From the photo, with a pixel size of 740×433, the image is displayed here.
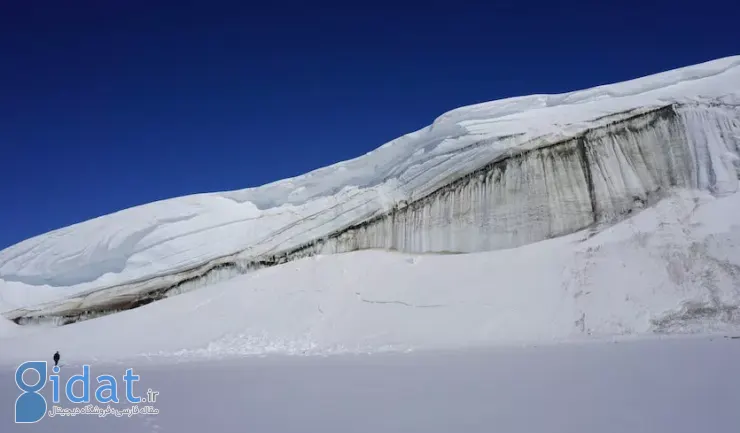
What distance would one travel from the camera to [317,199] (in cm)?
2094

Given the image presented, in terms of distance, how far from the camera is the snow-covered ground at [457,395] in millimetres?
5980

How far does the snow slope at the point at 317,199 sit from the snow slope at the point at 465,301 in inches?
81.4

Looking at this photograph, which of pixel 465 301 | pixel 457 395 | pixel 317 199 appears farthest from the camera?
pixel 317 199

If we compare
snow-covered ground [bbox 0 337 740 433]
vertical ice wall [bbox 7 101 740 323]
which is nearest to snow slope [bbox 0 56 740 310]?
vertical ice wall [bbox 7 101 740 323]

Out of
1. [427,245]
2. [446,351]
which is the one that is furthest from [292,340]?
[427,245]

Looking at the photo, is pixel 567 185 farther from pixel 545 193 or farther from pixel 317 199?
pixel 317 199

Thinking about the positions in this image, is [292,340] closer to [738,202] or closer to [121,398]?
[121,398]

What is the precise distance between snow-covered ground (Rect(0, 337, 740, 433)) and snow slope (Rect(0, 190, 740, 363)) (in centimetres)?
272

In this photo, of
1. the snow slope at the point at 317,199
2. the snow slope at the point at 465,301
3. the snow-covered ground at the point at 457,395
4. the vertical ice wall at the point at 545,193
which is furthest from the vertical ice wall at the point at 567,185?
the snow-covered ground at the point at 457,395

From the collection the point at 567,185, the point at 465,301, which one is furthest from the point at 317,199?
the point at 567,185

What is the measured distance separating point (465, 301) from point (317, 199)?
24.9ft

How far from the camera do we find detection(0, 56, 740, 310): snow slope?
18.5 metres

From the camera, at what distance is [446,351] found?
1260 cm

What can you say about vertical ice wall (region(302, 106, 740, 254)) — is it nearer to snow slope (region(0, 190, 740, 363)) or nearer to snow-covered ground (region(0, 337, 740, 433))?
snow slope (region(0, 190, 740, 363))
